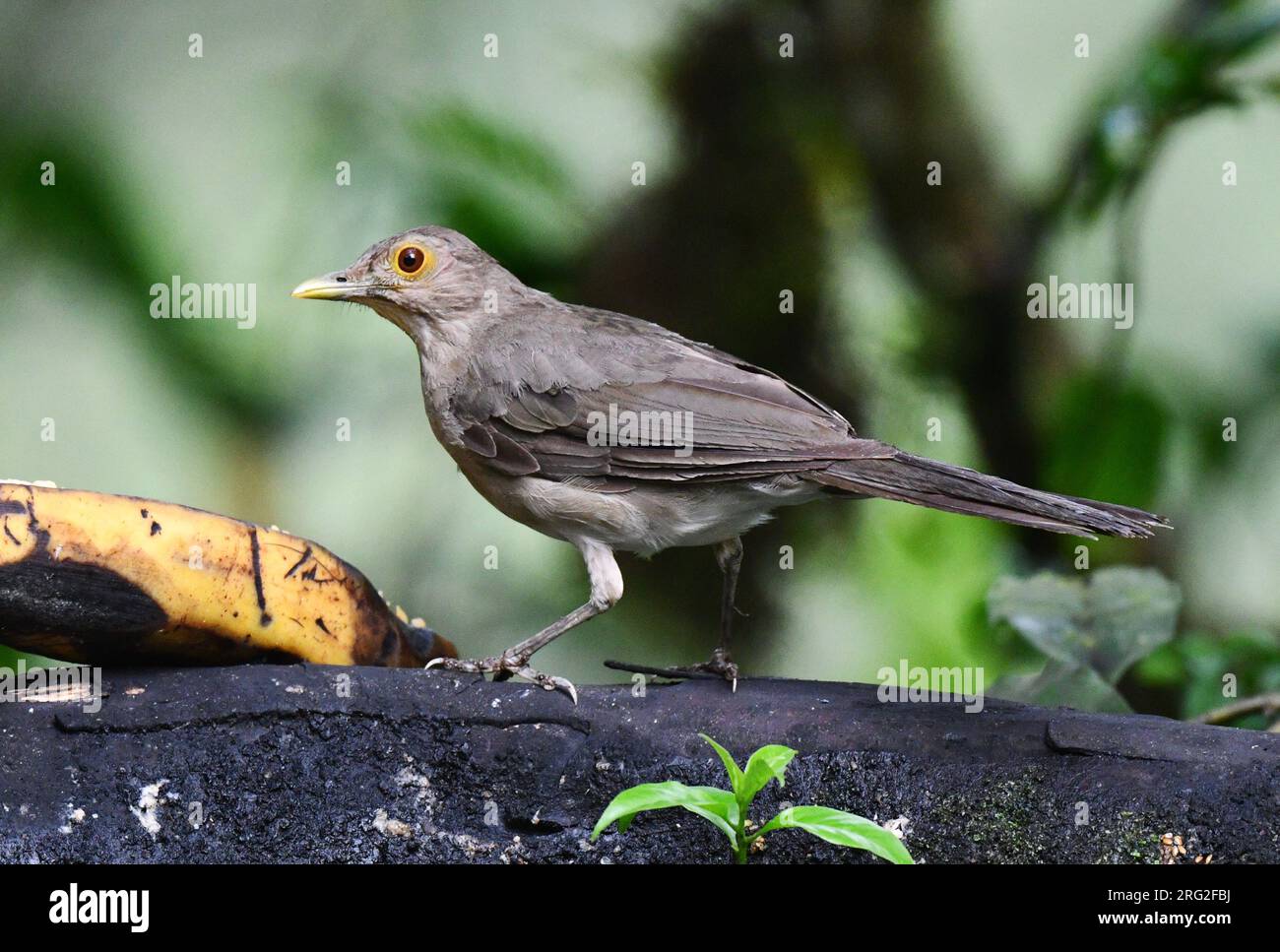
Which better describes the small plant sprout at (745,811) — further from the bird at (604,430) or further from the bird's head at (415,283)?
the bird's head at (415,283)

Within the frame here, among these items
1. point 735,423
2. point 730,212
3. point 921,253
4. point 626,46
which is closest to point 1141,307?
point 921,253

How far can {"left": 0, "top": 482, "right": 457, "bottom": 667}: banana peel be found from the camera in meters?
2.99

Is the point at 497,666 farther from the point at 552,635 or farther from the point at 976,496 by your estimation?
the point at 976,496

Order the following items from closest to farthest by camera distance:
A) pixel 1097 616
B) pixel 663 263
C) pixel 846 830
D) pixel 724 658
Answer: pixel 846 830 → pixel 724 658 → pixel 1097 616 → pixel 663 263

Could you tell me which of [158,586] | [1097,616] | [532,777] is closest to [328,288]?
[158,586]

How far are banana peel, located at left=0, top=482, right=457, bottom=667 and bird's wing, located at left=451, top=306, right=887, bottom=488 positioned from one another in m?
0.60

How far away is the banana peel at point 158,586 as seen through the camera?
2988mm

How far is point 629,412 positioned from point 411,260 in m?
0.84

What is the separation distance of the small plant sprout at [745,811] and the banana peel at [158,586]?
3.70ft

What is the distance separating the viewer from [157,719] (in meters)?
2.98

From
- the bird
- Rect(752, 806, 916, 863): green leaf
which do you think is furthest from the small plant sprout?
the bird

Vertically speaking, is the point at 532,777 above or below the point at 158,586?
below

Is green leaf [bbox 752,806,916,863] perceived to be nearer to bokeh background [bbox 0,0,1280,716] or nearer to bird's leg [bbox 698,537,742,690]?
bird's leg [bbox 698,537,742,690]

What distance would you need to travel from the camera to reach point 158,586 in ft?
10.1
